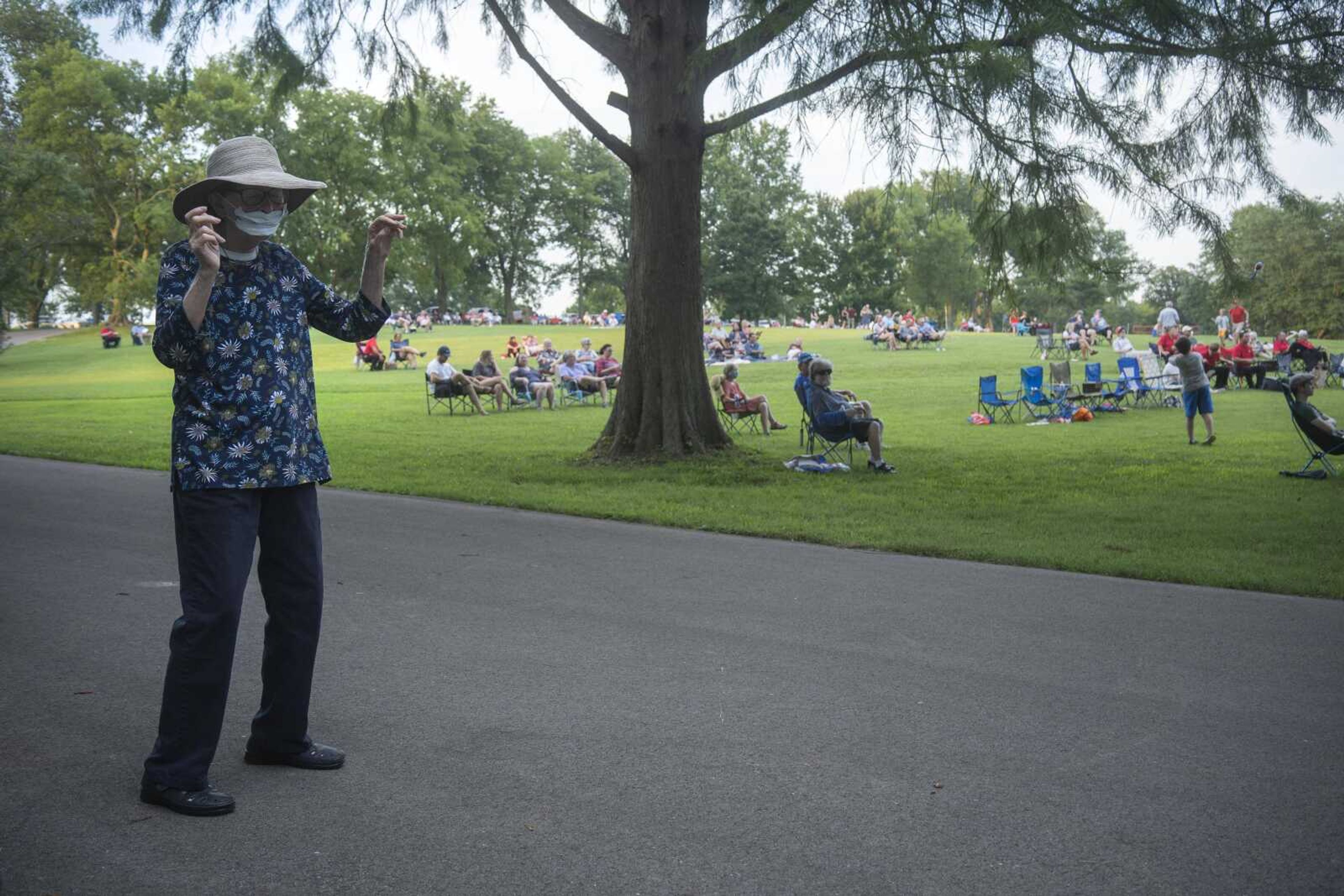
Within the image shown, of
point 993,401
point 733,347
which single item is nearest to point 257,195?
point 993,401

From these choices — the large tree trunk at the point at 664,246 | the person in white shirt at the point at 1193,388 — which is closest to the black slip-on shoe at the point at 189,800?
the large tree trunk at the point at 664,246

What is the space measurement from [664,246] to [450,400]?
1223 centimetres

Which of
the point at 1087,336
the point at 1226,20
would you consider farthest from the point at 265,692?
the point at 1087,336

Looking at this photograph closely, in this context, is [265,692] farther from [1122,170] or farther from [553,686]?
[1122,170]

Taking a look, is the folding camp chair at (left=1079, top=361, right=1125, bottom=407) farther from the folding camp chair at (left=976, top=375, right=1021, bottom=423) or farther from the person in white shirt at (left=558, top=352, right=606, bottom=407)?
the person in white shirt at (left=558, top=352, right=606, bottom=407)

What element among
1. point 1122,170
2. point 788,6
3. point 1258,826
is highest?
point 788,6

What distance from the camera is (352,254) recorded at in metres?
64.8

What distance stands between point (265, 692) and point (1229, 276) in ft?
37.5

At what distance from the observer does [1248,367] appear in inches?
1139

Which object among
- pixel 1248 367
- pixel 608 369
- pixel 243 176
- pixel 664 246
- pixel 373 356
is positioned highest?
pixel 664 246

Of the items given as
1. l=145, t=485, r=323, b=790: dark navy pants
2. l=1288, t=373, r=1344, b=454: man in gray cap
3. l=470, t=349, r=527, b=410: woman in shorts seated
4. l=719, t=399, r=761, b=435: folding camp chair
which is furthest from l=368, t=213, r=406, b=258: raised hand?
l=470, t=349, r=527, b=410: woman in shorts seated

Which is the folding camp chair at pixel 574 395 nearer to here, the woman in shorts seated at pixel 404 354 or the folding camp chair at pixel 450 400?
the folding camp chair at pixel 450 400

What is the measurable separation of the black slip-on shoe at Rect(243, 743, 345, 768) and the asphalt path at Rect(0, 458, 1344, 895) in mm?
44

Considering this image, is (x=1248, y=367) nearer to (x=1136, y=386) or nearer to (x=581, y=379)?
(x=1136, y=386)
